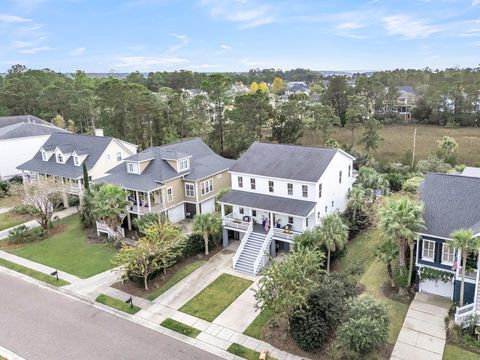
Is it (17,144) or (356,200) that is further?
(17,144)

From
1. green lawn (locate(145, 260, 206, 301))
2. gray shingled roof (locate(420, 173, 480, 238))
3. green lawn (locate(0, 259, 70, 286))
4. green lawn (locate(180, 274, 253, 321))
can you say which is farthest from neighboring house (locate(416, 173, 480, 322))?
green lawn (locate(0, 259, 70, 286))

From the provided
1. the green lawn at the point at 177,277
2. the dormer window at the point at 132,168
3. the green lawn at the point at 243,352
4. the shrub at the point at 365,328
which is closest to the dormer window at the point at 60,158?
the dormer window at the point at 132,168

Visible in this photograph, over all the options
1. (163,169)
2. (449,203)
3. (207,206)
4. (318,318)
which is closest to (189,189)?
(207,206)

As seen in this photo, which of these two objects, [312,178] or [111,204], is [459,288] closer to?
[312,178]

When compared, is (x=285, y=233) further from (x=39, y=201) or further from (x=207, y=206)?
(x=39, y=201)

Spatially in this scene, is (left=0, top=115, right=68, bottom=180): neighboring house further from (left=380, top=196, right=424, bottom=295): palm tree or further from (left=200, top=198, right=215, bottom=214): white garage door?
(left=380, top=196, right=424, bottom=295): palm tree

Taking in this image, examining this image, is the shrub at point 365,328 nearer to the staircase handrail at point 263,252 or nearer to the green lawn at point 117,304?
the staircase handrail at point 263,252
